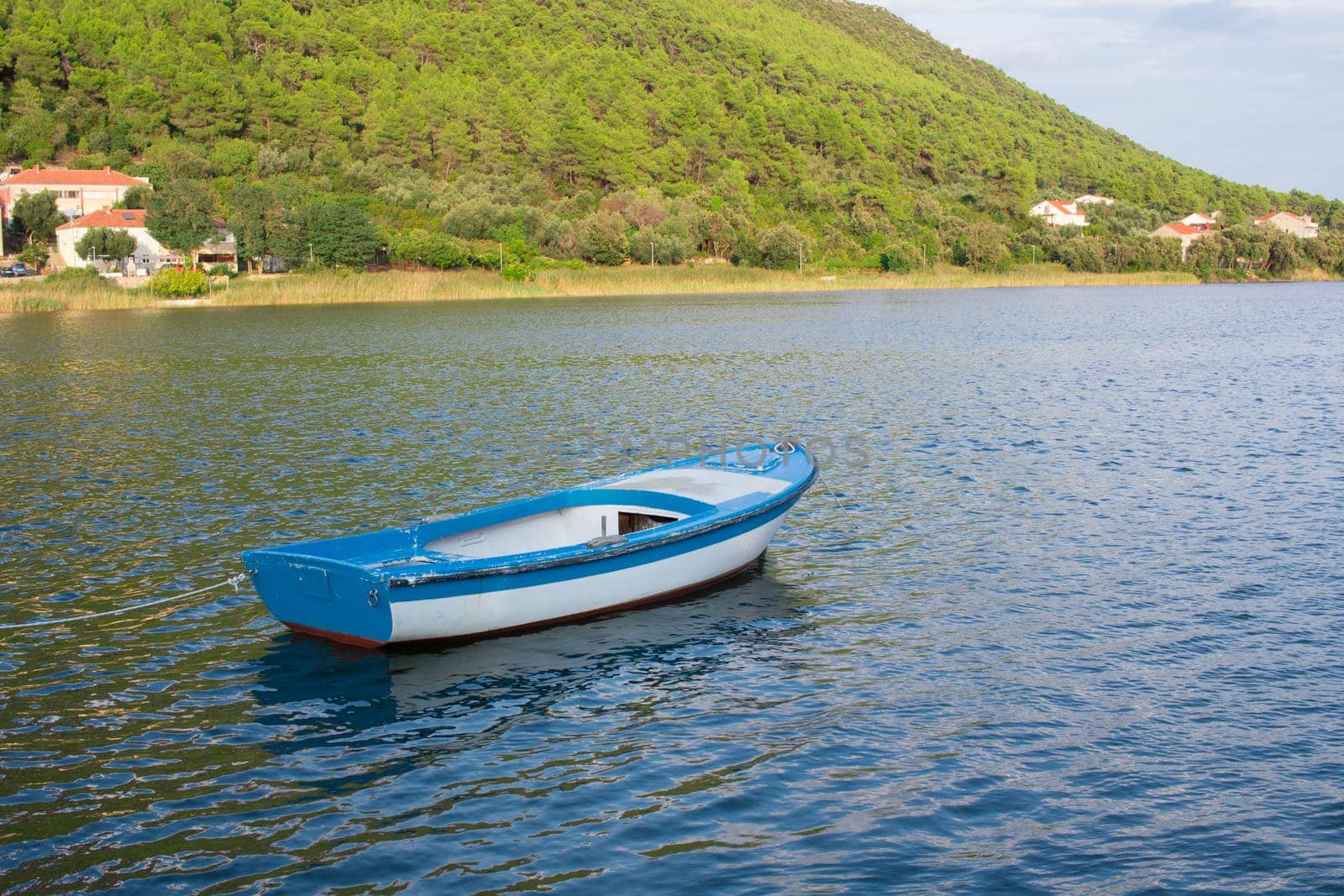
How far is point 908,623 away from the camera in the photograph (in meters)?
13.0

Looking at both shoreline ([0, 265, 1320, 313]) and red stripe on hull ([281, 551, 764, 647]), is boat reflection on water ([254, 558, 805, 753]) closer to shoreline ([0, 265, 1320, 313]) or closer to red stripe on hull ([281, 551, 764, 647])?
red stripe on hull ([281, 551, 764, 647])

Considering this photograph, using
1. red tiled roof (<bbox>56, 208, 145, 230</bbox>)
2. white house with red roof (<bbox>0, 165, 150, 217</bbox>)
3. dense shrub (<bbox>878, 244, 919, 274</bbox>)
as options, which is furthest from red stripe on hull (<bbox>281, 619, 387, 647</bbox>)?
white house with red roof (<bbox>0, 165, 150, 217</bbox>)

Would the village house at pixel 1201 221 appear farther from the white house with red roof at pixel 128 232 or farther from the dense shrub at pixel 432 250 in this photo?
the white house with red roof at pixel 128 232

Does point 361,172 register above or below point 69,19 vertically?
below

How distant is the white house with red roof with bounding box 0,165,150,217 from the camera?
389 ft

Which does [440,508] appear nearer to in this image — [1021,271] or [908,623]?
[908,623]

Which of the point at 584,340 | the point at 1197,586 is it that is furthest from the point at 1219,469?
the point at 584,340

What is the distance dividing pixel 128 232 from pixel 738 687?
10670cm

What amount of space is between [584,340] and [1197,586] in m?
39.2

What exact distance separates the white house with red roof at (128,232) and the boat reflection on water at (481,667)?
332 ft

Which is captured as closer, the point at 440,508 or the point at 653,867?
the point at 653,867

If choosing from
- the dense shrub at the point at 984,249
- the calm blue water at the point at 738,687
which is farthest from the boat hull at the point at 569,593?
the dense shrub at the point at 984,249

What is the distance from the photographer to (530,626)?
492 inches

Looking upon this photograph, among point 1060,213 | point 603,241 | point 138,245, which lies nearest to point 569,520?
point 603,241
